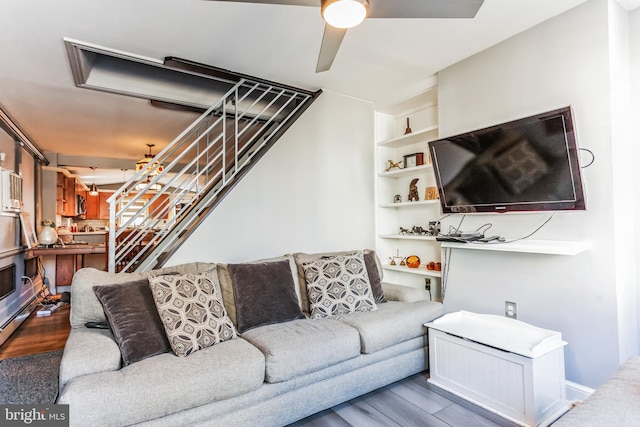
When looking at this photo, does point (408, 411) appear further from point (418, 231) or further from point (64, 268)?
point (64, 268)

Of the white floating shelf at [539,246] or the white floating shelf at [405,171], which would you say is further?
the white floating shelf at [405,171]

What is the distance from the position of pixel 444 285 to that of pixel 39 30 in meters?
3.74

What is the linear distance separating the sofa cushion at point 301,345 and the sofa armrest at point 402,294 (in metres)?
0.80

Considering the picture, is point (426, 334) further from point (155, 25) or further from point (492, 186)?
point (155, 25)

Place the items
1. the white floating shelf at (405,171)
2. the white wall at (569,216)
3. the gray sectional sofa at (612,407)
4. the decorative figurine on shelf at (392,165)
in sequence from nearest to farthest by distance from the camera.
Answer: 1. the gray sectional sofa at (612,407)
2. the white wall at (569,216)
3. the white floating shelf at (405,171)
4. the decorative figurine on shelf at (392,165)

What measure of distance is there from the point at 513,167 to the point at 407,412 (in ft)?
6.00

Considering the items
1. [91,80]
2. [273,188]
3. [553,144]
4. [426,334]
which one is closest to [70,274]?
[91,80]

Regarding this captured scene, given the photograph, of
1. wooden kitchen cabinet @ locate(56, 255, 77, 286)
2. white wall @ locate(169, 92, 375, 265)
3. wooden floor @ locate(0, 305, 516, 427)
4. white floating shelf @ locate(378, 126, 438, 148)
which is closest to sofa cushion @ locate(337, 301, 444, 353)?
wooden floor @ locate(0, 305, 516, 427)

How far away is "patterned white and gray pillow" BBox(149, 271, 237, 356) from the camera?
193 cm

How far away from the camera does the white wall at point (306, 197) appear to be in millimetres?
3057

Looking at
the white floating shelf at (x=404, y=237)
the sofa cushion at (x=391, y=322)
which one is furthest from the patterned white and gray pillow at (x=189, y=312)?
the white floating shelf at (x=404, y=237)

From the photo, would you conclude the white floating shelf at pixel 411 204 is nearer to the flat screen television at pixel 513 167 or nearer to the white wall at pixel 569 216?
the flat screen television at pixel 513 167

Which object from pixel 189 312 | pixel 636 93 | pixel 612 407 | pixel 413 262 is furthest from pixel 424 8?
pixel 413 262

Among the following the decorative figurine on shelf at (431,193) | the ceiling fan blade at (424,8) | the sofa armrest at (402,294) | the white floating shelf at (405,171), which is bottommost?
the sofa armrest at (402,294)
